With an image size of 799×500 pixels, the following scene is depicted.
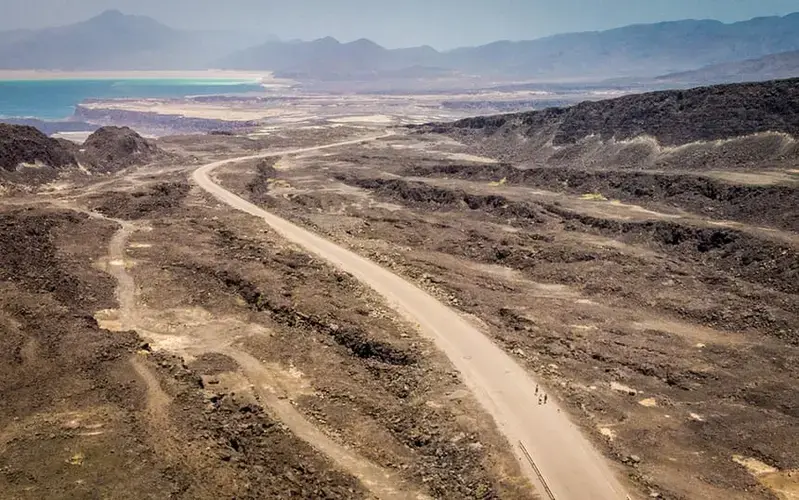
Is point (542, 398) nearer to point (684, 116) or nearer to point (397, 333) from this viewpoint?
point (397, 333)

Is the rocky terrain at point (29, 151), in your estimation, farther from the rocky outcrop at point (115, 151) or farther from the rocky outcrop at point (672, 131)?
the rocky outcrop at point (672, 131)

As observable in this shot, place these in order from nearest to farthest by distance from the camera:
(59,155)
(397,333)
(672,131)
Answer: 1. (397,333)
2. (59,155)
3. (672,131)

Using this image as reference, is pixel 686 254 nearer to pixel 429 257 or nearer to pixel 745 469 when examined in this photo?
pixel 429 257

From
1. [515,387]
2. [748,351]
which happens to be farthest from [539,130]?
[515,387]

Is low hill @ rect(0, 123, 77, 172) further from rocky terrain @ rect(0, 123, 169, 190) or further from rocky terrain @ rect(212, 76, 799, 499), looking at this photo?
rocky terrain @ rect(212, 76, 799, 499)

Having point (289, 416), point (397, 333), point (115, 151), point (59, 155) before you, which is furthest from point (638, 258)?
point (115, 151)

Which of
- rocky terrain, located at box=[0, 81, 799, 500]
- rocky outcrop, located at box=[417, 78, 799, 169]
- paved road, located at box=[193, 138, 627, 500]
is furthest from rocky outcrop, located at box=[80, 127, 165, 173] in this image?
paved road, located at box=[193, 138, 627, 500]
